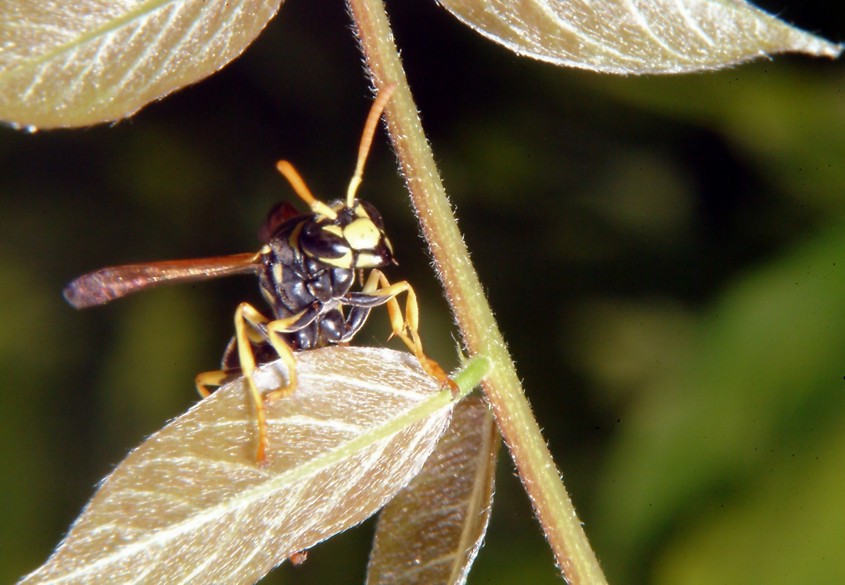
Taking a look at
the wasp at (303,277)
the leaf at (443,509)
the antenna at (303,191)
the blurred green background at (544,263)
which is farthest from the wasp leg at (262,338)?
the blurred green background at (544,263)

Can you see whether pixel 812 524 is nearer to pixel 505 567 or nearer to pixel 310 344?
pixel 505 567

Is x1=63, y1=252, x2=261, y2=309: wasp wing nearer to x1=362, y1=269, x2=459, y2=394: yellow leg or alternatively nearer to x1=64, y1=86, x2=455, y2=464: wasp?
x1=64, y1=86, x2=455, y2=464: wasp

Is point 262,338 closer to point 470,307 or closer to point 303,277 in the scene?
point 303,277

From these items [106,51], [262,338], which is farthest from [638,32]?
[262,338]

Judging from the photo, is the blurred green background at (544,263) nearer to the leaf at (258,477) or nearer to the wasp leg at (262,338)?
the wasp leg at (262,338)

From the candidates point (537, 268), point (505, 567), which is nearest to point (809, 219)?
point (537, 268)

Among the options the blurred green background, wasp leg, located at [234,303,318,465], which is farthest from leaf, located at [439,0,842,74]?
the blurred green background
